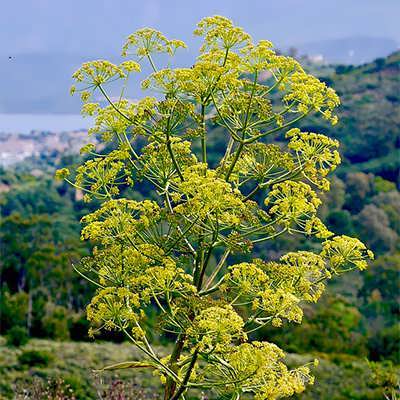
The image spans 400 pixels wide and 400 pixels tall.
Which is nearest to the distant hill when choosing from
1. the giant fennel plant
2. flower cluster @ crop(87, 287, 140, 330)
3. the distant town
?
the giant fennel plant

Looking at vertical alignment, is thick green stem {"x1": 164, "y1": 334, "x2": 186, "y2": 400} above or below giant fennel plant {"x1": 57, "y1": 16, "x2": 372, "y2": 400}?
below

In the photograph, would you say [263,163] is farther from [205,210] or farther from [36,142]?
[36,142]

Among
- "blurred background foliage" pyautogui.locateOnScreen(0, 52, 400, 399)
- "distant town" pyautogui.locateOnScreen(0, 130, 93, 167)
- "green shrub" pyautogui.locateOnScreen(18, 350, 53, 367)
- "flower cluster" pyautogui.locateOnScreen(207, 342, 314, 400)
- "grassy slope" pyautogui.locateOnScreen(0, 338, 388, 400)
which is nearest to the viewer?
"flower cluster" pyautogui.locateOnScreen(207, 342, 314, 400)

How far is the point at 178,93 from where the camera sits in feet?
16.0

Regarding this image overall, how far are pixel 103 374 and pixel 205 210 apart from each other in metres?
11.8

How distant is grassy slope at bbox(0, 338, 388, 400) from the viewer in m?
15.7

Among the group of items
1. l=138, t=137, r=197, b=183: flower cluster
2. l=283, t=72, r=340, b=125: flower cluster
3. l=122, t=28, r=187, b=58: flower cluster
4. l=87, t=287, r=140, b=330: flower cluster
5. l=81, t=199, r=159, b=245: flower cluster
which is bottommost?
l=87, t=287, r=140, b=330: flower cluster

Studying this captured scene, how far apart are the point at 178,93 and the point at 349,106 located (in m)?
75.5

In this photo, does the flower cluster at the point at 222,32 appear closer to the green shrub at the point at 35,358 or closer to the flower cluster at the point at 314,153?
the flower cluster at the point at 314,153

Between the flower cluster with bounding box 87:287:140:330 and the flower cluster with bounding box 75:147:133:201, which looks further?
the flower cluster with bounding box 75:147:133:201

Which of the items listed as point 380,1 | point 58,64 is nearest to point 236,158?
point 58,64

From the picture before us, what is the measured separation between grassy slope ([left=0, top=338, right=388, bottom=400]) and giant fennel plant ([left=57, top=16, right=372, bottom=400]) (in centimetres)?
902

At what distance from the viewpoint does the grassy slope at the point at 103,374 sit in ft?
51.5

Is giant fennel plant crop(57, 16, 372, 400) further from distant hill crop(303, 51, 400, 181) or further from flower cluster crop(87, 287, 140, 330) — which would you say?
distant hill crop(303, 51, 400, 181)
